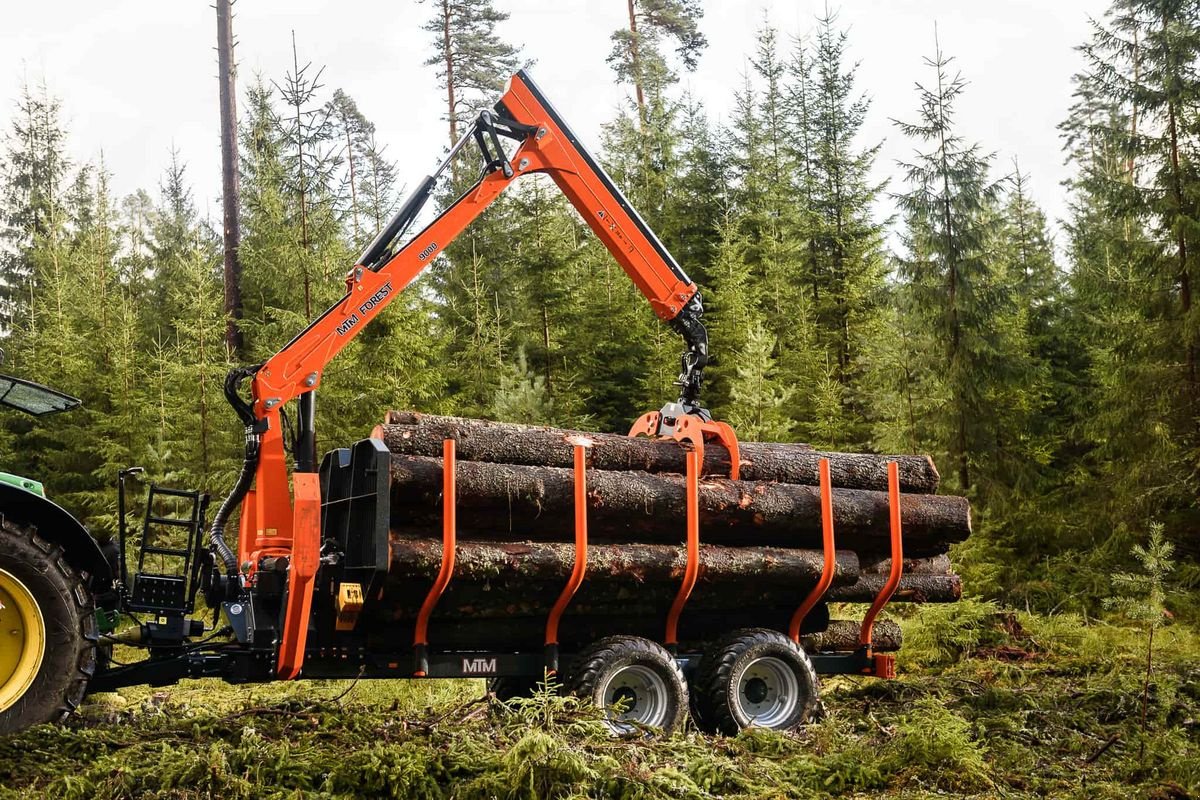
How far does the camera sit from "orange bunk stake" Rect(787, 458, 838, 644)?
28.8ft

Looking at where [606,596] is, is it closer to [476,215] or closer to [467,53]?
[476,215]

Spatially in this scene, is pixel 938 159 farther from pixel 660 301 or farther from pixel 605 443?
pixel 605 443

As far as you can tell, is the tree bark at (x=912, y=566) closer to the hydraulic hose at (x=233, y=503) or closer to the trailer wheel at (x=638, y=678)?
the trailer wheel at (x=638, y=678)

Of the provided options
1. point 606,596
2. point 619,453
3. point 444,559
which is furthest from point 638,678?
point 444,559

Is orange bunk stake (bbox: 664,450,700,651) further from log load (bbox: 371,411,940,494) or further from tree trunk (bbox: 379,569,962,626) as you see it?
log load (bbox: 371,411,940,494)

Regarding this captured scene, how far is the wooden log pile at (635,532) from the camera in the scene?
752 cm

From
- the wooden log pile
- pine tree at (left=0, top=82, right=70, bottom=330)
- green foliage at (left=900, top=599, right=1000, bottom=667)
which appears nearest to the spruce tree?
green foliage at (left=900, top=599, right=1000, bottom=667)

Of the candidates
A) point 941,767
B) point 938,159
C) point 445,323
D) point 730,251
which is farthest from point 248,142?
point 941,767

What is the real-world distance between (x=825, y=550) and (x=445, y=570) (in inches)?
132

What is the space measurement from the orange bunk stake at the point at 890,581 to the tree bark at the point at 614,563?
412 millimetres

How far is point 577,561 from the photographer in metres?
7.77

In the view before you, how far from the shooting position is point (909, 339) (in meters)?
19.0

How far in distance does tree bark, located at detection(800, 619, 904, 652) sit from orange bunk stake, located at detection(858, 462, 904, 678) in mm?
104

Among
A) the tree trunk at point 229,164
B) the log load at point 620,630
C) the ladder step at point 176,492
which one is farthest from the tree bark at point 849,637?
the tree trunk at point 229,164
